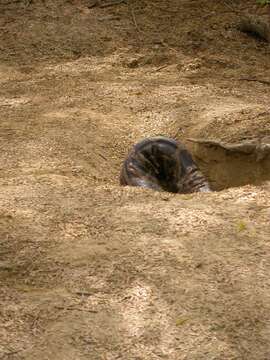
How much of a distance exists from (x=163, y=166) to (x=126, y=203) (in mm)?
1350

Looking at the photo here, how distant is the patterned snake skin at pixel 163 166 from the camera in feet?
17.8

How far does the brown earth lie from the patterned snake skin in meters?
0.16

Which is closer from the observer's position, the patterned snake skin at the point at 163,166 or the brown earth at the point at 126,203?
the brown earth at the point at 126,203

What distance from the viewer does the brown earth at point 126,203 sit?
131 inches

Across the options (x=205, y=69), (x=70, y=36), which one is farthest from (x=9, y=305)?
(x=70, y=36)

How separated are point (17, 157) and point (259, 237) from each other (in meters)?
2.01

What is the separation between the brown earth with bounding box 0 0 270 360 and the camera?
10.9 feet

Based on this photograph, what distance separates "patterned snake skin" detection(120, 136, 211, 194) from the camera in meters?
5.42

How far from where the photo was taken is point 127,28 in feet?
27.4

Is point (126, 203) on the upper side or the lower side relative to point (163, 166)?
upper

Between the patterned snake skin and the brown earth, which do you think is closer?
the brown earth

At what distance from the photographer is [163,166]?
5766mm

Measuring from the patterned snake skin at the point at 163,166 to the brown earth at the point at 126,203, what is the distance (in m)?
→ 0.16

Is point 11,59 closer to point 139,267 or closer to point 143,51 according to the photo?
point 143,51
